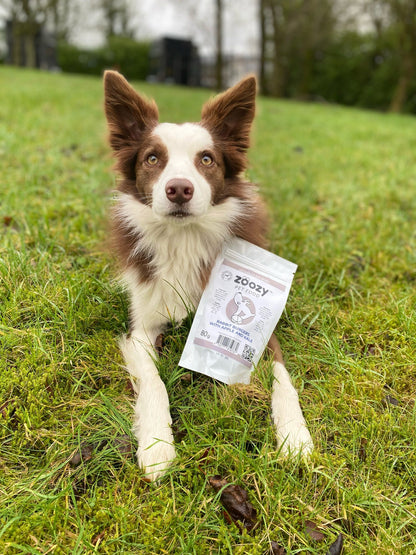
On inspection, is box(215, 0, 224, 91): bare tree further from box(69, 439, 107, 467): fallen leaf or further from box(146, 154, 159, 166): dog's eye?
box(69, 439, 107, 467): fallen leaf

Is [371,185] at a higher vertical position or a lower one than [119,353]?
higher

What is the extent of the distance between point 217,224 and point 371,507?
1.64 m

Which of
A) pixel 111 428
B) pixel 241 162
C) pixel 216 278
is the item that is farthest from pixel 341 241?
pixel 111 428

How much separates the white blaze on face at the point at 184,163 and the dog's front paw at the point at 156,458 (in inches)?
46.5

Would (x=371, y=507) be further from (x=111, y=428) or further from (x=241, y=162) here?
(x=241, y=162)

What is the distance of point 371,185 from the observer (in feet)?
18.6

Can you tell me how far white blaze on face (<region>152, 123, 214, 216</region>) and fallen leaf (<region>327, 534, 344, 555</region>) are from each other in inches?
63.9

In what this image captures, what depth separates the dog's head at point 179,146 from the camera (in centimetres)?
239

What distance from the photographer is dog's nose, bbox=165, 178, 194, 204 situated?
2250 mm

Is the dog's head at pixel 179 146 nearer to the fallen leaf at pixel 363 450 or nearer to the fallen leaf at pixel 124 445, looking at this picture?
the fallen leaf at pixel 124 445

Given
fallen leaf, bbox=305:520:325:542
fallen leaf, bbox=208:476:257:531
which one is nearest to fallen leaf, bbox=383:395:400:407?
fallen leaf, bbox=305:520:325:542

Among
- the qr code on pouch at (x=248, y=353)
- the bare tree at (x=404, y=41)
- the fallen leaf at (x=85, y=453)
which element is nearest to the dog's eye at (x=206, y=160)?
the qr code on pouch at (x=248, y=353)

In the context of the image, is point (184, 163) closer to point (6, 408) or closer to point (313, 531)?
point (6, 408)

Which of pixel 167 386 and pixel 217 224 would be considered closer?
pixel 167 386
